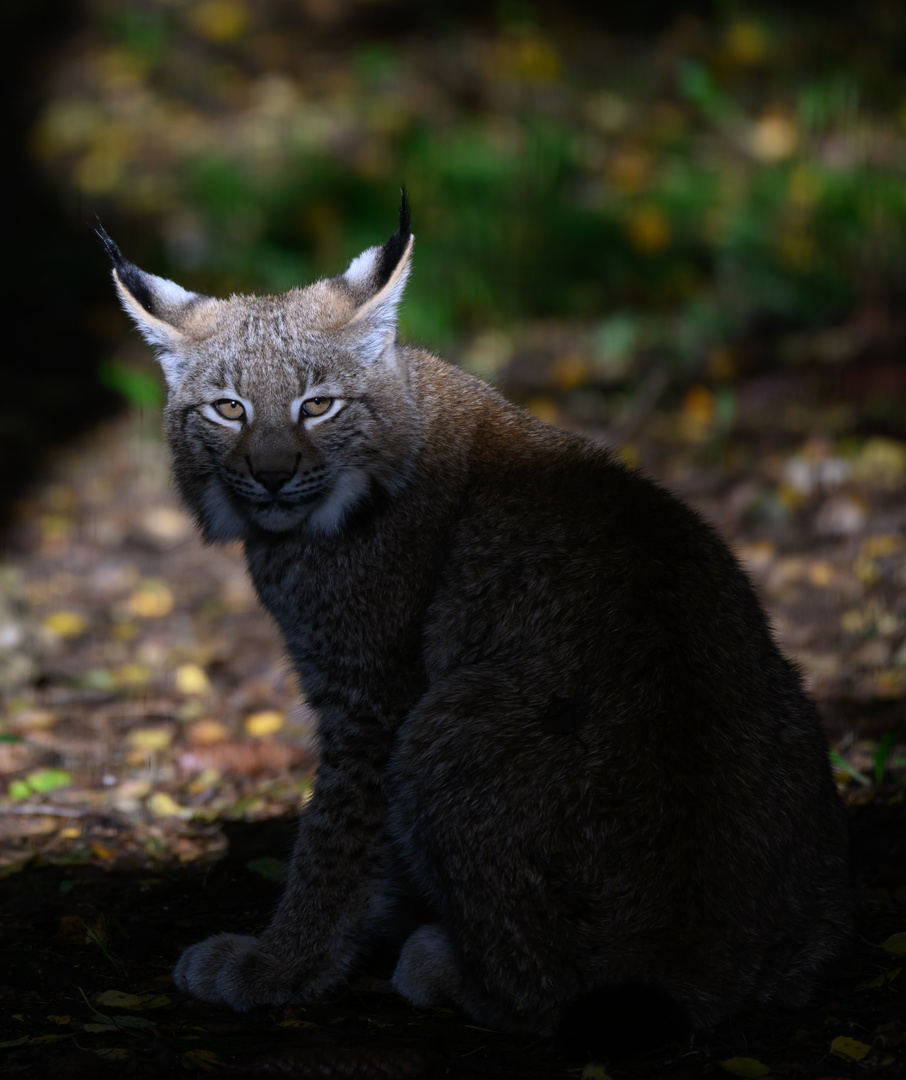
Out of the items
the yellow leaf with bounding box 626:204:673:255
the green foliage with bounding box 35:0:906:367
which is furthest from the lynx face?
the yellow leaf with bounding box 626:204:673:255

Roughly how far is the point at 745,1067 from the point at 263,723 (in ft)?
10.4

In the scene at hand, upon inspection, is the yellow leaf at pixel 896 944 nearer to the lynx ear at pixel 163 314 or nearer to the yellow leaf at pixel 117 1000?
the yellow leaf at pixel 117 1000

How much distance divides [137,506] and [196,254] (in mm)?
2442

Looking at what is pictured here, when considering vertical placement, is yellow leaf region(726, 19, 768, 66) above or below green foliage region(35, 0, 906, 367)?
above

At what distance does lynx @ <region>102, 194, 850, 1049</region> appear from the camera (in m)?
3.16

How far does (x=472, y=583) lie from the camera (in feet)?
12.2

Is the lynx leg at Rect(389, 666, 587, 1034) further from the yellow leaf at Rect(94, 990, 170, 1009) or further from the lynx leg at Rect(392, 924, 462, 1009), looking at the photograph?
the yellow leaf at Rect(94, 990, 170, 1009)

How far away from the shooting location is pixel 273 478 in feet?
12.3

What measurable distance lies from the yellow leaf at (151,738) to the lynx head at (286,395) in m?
1.69

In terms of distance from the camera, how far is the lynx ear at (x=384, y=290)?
398 centimetres

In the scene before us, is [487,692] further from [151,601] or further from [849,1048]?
[151,601]

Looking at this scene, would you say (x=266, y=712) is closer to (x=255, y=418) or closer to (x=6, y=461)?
(x=255, y=418)

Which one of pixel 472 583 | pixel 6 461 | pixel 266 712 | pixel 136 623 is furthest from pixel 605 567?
pixel 6 461

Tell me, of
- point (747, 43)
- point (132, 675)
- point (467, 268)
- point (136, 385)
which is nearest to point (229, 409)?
point (132, 675)
